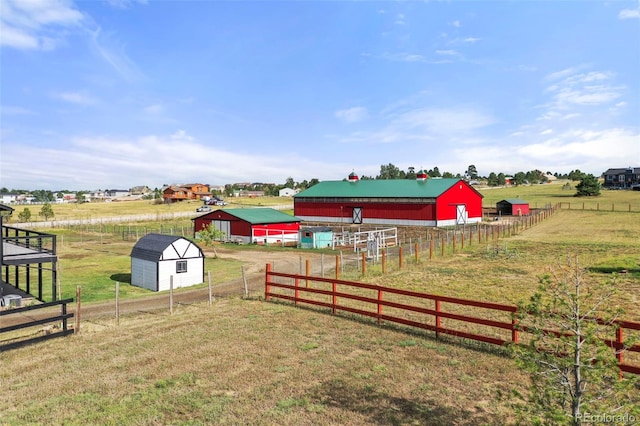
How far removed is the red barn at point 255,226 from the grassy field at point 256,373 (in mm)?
27824

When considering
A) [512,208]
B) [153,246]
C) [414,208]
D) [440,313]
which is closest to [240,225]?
[414,208]

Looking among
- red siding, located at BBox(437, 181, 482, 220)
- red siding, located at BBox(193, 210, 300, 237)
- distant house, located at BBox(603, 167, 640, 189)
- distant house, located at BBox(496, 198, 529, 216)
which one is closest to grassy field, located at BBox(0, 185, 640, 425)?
red siding, located at BBox(193, 210, 300, 237)

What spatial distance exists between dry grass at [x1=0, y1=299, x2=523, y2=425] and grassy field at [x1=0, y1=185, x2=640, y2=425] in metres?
0.03

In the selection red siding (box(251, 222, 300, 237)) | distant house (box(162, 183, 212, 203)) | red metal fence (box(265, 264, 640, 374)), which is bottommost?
red metal fence (box(265, 264, 640, 374))

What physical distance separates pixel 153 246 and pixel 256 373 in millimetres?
16415

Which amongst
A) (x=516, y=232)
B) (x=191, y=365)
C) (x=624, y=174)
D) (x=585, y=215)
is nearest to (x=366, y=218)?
(x=516, y=232)

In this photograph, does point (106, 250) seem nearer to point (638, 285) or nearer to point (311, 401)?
point (311, 401)

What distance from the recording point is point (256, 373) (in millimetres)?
10414

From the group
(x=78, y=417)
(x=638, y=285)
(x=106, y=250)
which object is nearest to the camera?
(x=78, y=417)

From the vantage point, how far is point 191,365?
11.0 metres

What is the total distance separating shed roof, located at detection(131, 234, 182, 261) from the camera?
2359 centimetres

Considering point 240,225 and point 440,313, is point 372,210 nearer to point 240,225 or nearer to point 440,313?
point 240,225

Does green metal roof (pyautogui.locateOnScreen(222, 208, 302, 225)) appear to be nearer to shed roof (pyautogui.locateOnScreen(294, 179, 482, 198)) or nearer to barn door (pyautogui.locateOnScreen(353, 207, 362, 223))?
barn door (pyautogui.locateOnScreen(353, 207, 362, 223))

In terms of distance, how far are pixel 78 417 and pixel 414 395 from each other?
275 inches
